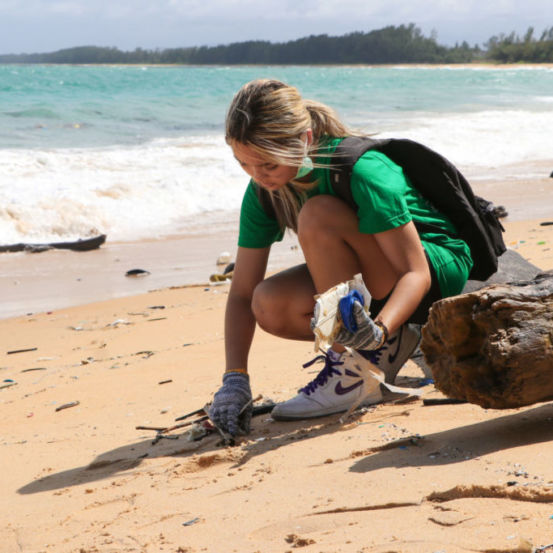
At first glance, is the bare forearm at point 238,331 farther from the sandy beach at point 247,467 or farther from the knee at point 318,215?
the knee at point 318,215

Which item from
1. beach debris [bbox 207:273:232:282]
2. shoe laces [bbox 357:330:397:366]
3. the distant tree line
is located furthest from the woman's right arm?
the distant tree line

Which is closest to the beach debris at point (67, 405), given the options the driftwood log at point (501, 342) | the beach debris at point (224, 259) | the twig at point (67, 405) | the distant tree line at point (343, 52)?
the twig at point (67, 405)

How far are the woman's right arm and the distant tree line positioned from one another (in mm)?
97558

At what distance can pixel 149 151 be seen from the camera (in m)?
13.8

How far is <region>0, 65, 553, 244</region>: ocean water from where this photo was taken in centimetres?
921

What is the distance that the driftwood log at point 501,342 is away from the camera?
199 cm

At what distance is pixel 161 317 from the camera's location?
509cm

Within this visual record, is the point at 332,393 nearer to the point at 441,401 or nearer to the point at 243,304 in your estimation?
the point at 441,401

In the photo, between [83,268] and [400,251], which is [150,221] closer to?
[83,268]

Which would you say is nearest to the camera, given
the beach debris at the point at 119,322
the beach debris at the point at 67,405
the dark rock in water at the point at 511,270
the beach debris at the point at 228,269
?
the beach debris at the point at 67,405

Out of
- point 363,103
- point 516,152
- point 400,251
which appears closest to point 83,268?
point 400,251

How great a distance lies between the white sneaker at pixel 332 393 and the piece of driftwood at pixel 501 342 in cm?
67

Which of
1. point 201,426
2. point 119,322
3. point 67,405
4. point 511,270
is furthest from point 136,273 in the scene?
point 201,426

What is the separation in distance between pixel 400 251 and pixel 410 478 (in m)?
0.78
